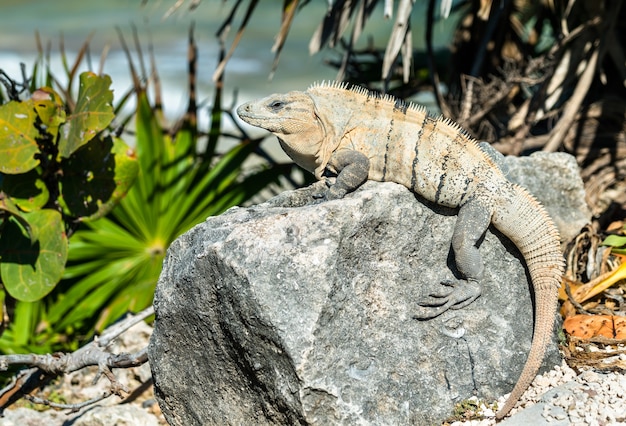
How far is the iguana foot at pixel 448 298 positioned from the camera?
3.68 m

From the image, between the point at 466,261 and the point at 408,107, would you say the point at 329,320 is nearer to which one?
the point at 466,261

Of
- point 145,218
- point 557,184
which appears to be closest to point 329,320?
point 557,184

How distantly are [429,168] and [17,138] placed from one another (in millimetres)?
2411

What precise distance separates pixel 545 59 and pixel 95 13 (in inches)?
739

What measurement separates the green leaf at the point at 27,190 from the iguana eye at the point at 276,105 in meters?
1.77

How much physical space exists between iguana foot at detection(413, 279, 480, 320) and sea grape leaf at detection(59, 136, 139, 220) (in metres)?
2.24

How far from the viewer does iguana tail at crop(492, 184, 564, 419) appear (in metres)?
3.75

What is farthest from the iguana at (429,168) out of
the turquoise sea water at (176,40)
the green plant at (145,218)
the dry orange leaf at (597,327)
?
the turquoise sea water at (176,40)

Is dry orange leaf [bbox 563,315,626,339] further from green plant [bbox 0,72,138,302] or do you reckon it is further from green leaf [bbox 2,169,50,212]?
green leaf [bbox 2,169,50,212]

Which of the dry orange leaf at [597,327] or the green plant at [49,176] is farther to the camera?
the green plant at [49,176]

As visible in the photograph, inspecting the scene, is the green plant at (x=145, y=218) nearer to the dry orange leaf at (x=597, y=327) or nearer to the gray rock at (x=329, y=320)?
the gray rock at (x=329, y=320)

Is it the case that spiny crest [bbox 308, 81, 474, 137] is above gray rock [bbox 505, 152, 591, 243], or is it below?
above

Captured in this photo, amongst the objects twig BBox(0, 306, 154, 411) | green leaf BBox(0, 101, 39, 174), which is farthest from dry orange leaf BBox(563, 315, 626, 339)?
green leaf BBox(0, 101, 39, 174)

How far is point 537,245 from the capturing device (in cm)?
381
